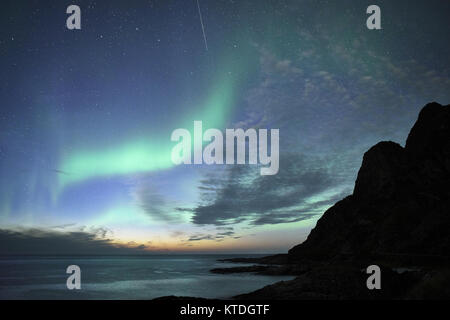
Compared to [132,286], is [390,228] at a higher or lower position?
higher

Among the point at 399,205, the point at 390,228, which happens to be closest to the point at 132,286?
the point at 390,228

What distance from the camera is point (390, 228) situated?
81438 millimetres

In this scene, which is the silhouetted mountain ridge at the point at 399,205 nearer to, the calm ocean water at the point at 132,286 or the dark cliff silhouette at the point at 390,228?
the dark cliff silhouette at the point at 390,228

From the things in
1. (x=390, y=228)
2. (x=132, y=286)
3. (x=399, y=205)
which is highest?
(x=399, y=205)

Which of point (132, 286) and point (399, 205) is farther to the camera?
point (399, 205)

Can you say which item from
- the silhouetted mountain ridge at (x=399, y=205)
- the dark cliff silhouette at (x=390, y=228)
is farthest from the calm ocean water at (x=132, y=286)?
the silhouetted mountain ridge at (x=399, y=205)

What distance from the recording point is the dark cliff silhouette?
22.0 meters

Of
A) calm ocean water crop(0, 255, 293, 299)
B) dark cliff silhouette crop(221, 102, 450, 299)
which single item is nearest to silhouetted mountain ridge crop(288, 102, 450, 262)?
dark cliff silhouette crop(221, 102, 450, 299)

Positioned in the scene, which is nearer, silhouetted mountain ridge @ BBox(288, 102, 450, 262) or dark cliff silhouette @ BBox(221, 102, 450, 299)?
dark cliff silhouette @ BBox(221, 102, 450, 299)

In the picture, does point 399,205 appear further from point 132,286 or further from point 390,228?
point 132,286

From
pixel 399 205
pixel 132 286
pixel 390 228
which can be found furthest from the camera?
pixel 399 205

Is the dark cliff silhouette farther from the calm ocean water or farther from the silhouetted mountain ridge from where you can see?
the calm ocean water

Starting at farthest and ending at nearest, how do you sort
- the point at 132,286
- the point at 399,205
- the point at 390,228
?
the point at 399,205 < the point at 390,228 < the point at 132,286
